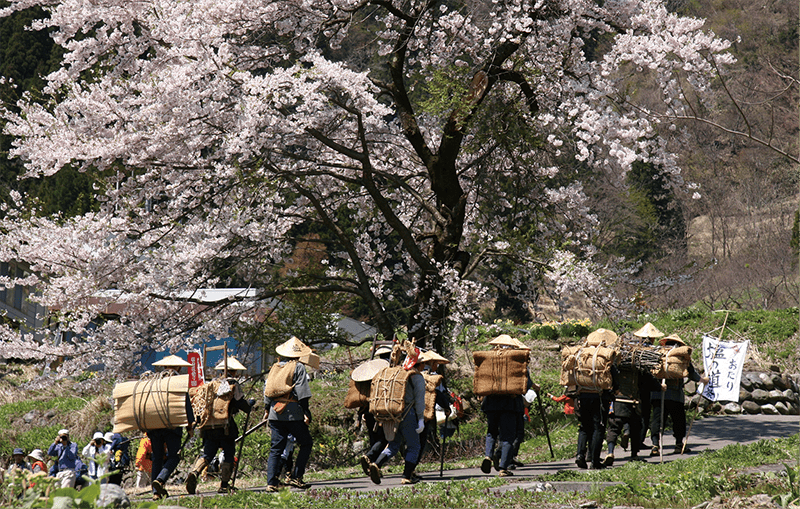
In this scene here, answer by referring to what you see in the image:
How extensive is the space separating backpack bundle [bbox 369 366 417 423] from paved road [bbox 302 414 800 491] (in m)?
0.87

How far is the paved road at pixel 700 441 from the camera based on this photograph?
1009 centimetres

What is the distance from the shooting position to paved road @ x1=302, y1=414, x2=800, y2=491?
397 inches

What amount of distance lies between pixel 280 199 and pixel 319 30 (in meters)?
2.82

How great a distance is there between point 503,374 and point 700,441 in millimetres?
4733

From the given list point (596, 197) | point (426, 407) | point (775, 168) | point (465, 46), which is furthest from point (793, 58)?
point (426, 407)

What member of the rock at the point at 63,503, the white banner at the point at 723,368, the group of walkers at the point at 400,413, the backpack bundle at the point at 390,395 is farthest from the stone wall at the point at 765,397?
the rock at the point at 63,503

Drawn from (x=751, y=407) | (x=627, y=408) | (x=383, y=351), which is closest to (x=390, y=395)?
(x=383, y=351)

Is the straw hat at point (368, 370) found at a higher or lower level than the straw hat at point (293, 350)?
lower

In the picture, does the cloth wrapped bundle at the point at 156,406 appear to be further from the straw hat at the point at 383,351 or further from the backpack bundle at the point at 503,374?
the backpack bundle at the point at 503,374

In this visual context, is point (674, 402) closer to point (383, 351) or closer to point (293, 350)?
point (383, 351)

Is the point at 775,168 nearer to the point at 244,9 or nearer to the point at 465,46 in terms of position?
the point at 465,46

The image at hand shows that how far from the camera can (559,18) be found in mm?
12867

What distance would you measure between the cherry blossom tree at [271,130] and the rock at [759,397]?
5702 millimetres

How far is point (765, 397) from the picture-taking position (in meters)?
17.0
